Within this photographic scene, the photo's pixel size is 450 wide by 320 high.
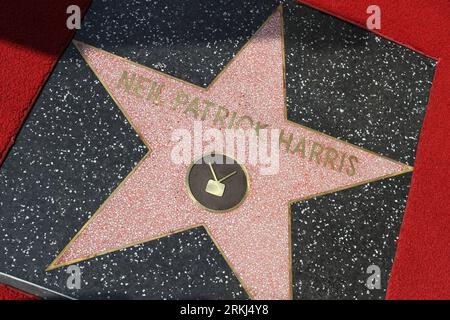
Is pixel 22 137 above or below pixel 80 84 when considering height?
below

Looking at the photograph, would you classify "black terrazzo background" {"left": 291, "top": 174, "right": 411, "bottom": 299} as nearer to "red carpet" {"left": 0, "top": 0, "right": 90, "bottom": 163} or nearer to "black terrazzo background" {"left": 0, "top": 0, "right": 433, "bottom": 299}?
"black terrazzo background" {"left": 0, "top": 0, "right": 433, "bottom": 299}

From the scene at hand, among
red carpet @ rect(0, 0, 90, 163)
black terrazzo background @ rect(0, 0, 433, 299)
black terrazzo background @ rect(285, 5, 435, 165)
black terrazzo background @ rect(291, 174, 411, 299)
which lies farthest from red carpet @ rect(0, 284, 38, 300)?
black terrazzo background @ rect(285, 5, 435, 165)

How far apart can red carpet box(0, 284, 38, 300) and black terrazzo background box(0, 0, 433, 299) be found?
6 cm

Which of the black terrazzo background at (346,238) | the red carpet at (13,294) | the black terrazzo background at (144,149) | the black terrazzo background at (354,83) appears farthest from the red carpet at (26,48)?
the black terrazzo background at (346,238)

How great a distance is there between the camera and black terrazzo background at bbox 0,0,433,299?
1917 mm

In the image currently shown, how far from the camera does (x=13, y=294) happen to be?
1861 mm

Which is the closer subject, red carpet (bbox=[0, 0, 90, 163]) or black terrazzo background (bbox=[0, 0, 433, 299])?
black terrazzo background (bbox=[0, 0, 433, 299])

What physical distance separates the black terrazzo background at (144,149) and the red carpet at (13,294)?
6cm

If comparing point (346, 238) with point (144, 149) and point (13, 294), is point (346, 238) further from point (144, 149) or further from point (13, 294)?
point (13, 294)

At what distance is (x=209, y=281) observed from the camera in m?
1.93

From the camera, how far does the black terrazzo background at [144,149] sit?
192 centimetres
